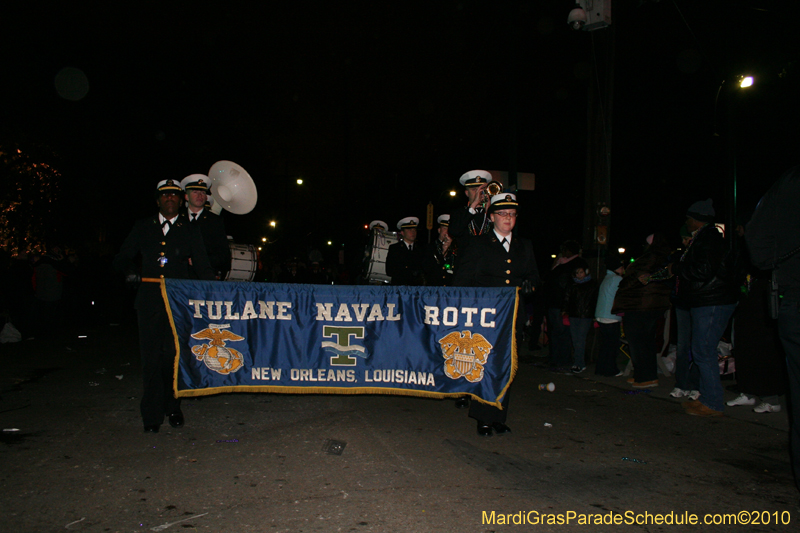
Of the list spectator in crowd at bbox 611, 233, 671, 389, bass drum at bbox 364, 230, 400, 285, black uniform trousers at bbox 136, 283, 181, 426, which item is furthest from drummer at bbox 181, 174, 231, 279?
spectator in crowd at bbox 611, 233, 671, 389

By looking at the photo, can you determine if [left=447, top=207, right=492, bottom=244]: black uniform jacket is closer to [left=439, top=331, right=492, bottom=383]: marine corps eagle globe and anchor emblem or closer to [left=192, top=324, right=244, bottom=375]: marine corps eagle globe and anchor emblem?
[left=439, top=331, right=492, bottom=383]: marine corps eagle globe and anchor emblem

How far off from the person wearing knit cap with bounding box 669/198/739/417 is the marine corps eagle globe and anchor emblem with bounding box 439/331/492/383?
2.50m

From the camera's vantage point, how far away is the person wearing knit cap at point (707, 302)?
6.19 meters

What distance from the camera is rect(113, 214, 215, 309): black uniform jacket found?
5.43 m

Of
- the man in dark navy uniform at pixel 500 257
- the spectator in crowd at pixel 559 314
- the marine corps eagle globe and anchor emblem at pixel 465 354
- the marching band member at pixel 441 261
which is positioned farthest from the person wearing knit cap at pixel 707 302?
the spectator in crowd at pixel 559 314

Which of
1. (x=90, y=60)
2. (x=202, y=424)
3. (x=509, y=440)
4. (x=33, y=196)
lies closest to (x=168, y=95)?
(x=90, y=60)

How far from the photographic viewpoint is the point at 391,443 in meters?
5.03

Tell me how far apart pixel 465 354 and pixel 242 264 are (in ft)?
22.7

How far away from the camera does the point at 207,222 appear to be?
5.96 m

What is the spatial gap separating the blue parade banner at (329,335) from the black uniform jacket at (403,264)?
3.17 m

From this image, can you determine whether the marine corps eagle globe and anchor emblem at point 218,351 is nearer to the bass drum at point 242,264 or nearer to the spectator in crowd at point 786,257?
the spectator in crowd at point 786,257

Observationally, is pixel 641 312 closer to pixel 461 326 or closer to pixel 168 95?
pixel 461 326

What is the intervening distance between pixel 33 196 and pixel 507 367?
1857 cm

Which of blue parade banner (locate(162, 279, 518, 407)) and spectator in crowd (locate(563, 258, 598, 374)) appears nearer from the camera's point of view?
blue parade banner (locate(162, 279, 518, 407))
